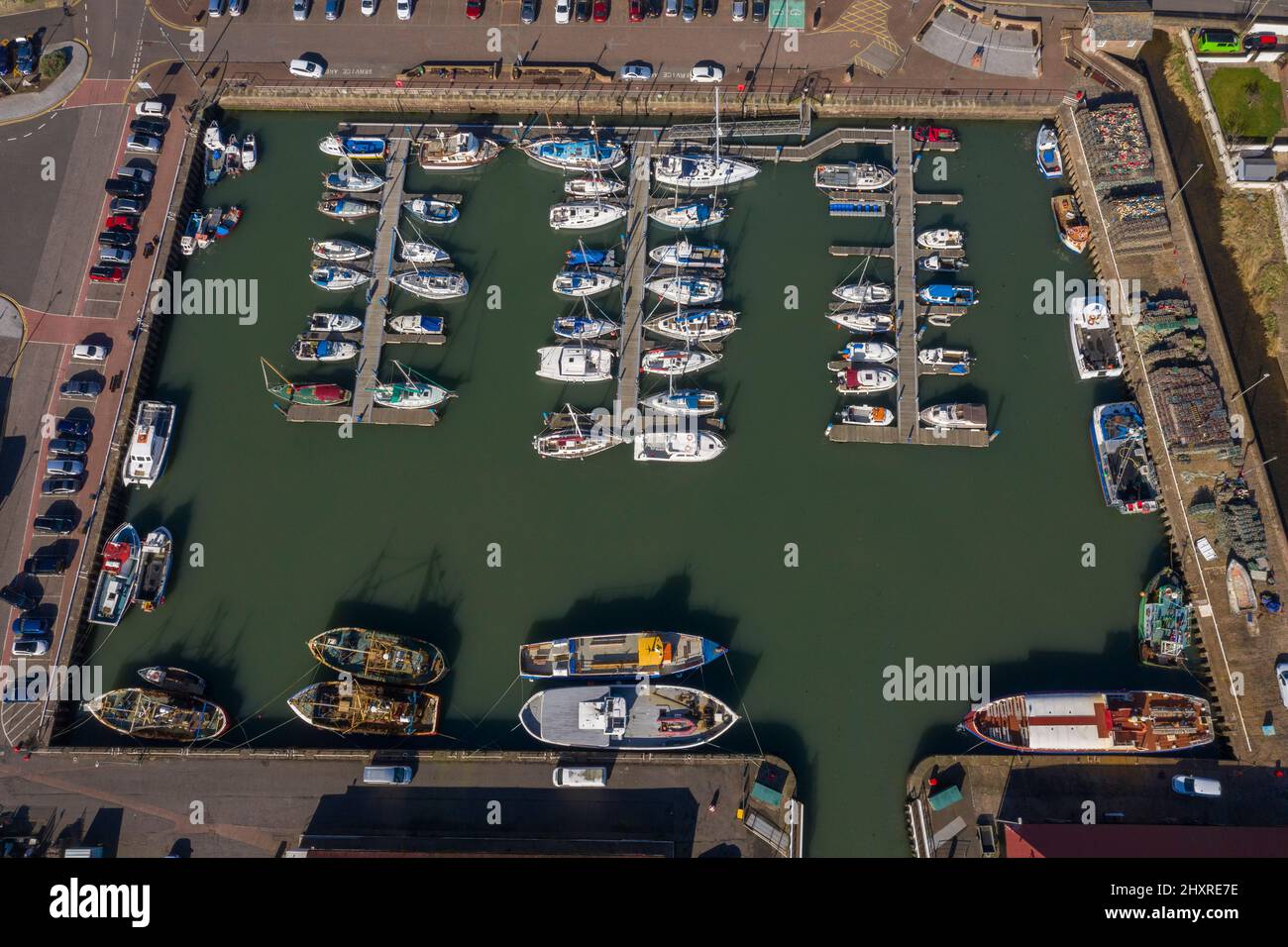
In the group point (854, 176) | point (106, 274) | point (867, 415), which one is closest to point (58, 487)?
point (106, 274)

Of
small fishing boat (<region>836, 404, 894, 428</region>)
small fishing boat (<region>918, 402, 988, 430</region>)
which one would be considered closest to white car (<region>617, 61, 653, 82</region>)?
small fishing boat (<region>836, 404, 894, 428</region>)

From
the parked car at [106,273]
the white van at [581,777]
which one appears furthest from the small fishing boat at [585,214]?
the white van at [581,777]

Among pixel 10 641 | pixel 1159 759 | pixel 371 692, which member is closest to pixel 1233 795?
pixel 1159 759

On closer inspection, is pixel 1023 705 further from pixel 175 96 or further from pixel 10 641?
pixel 175 96

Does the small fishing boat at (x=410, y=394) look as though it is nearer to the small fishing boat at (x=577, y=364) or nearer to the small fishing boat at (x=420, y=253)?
the small fishing boat at (x=577, y=364)

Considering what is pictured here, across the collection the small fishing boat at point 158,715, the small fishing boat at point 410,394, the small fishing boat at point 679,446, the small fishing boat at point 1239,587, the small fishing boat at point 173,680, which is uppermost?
the small fishing boat at point 410,394

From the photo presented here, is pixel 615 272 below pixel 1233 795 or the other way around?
the other way around
